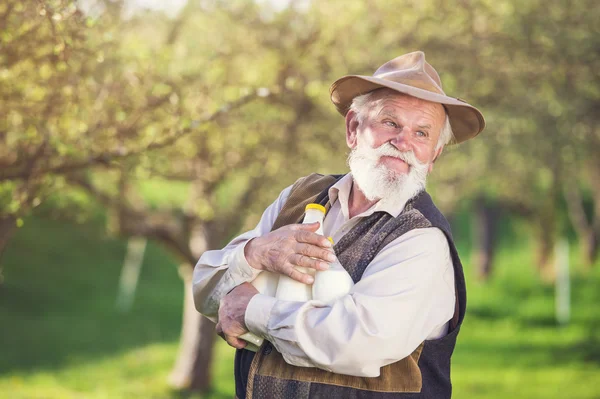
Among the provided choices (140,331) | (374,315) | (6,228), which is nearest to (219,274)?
(374,315)

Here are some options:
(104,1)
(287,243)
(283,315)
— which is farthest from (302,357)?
(104,1)

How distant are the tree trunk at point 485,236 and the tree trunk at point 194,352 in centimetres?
1029

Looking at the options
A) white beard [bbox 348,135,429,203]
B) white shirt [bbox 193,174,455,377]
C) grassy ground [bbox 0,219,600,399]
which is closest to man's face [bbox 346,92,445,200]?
white beard [bbox 348,135,429,203]

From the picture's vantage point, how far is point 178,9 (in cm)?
894

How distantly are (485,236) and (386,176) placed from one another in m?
17.0

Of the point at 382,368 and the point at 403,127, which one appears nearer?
the point at 382,368

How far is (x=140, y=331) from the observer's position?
15500mm

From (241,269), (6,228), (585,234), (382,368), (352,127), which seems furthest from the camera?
(585,234)

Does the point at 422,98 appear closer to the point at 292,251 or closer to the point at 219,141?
the point at 292,251

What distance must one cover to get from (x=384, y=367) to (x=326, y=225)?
644mm

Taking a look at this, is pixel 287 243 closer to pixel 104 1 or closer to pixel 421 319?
pixel 421 319

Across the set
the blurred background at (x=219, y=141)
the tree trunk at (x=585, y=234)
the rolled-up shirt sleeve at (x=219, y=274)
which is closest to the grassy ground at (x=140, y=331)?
the blurred background at (x=219, y=141)

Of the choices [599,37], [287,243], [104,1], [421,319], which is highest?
[599,37]

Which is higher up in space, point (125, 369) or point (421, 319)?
point (421, 319)
